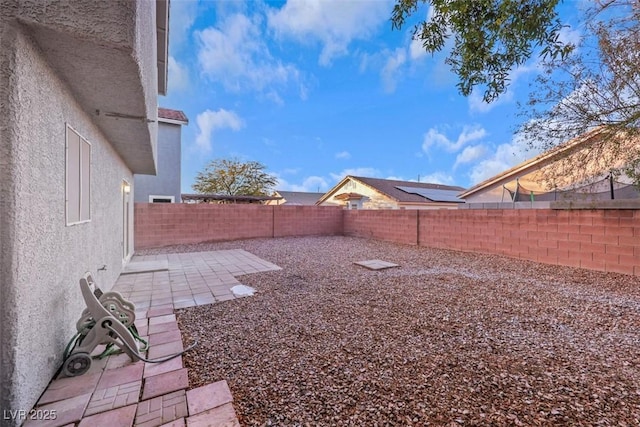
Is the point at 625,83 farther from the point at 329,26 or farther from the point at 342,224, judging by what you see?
the point at 342,224

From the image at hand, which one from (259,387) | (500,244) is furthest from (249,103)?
(259,387)

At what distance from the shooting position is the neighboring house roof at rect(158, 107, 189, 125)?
1360cm

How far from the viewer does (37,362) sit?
6.46ft

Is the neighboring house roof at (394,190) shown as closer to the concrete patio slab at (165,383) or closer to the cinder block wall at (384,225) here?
the cinder block wall at (384,225)

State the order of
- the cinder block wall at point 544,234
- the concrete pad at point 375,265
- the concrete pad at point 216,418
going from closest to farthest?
the concrete pad at point 216,418, the cinder block wall at point 544,234, the concrete pad at point 375,265

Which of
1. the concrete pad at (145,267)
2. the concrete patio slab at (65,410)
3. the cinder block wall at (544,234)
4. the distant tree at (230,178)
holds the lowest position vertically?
the concrete patio slab at (65,410)

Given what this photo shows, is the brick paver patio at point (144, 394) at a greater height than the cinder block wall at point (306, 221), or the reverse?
the cinder block wall at point (306, 221)

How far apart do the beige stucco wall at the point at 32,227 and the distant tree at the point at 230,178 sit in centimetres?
2078

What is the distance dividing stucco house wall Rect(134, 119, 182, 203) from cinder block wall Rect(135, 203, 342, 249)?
143 inches

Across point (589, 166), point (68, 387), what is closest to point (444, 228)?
point (589, 166)

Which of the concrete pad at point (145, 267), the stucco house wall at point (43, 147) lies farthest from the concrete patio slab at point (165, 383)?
the concrete pad at point (145, 267)

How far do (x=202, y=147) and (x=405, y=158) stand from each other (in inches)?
765

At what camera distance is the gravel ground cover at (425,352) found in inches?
74.4

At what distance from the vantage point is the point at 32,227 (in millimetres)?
1907
